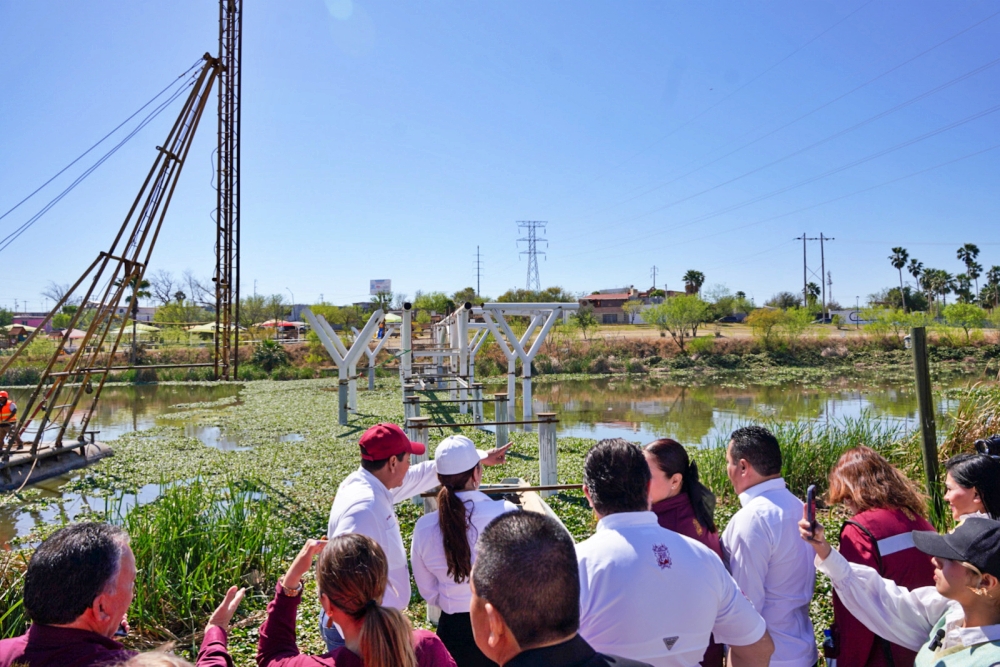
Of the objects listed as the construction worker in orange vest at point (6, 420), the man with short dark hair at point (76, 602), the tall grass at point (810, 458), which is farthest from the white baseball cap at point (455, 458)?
the construction worker in orange vest at point (6, 420)

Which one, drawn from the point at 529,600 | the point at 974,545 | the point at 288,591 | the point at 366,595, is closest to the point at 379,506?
the point at 288,591

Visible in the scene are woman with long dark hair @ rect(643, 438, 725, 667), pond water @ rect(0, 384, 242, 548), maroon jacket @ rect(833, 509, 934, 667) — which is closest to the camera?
maroon jacket @ rect(833, 509, 934, 667)

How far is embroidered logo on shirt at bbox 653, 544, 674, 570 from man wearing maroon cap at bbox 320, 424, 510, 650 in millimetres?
1120

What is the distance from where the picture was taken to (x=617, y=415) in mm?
18438

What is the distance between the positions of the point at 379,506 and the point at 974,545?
2.01 m

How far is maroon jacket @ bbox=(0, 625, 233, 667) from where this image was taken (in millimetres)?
1644

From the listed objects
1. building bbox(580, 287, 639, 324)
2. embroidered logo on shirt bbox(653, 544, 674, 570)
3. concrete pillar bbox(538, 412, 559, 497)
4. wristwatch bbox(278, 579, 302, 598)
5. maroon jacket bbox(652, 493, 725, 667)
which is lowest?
concrete pillar bbox(538, 412, 559, 497)

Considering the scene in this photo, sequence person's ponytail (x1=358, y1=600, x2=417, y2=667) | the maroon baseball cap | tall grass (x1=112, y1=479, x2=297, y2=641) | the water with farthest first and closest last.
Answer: the water → tall grass (x1=112, y1=479, x2=297, y2=641) → the maroon baseball cap → person's ponytail (x1=358, y1=600, x2=417, y2=667)

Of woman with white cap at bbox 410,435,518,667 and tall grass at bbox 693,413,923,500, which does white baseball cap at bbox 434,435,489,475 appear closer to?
woman with white cap at bbox 410,435,518,667

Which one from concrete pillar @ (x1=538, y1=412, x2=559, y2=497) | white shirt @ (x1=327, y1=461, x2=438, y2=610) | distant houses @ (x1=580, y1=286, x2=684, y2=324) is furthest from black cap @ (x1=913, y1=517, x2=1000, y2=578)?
distant houses @ (x1=580, y1=286, x2=684, y2=324)

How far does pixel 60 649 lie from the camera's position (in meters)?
1.67

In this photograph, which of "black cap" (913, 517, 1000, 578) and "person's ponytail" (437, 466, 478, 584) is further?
"person's ponytail" (437, 466, 478, 584)

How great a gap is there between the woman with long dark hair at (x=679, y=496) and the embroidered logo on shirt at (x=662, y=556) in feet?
2.36

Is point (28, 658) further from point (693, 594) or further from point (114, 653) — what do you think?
point (693, 594)
